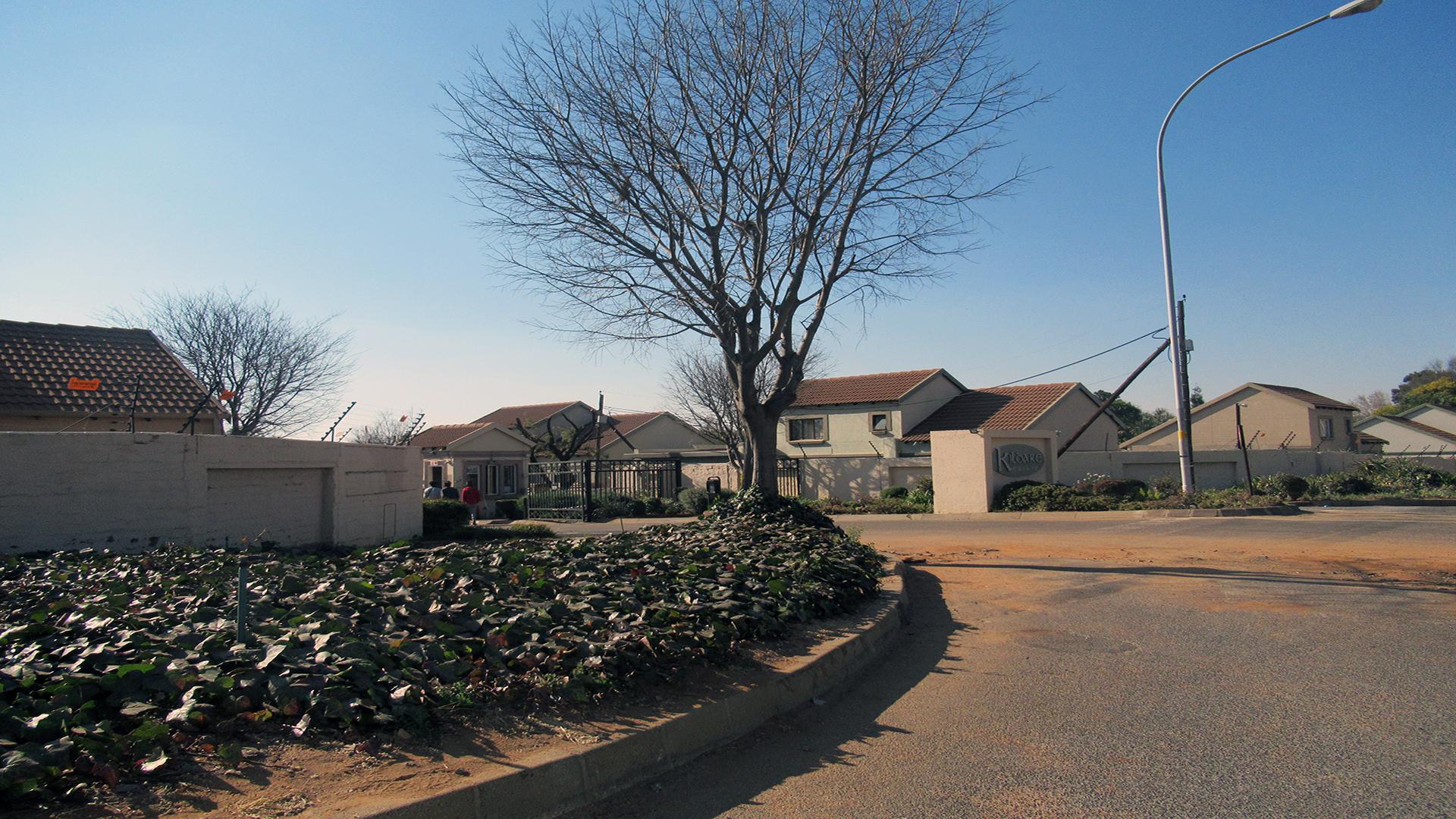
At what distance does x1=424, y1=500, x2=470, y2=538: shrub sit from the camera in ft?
57.6

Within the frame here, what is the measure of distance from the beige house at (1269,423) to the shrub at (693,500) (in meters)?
26.3

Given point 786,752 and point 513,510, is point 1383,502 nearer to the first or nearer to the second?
point 513,510

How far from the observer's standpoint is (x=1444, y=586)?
10086 millimetres

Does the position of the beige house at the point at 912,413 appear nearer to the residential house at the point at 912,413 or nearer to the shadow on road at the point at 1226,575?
the residential house at the point at 912,413

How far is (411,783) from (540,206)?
418 inches

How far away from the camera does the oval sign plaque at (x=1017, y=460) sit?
25328 millimetres

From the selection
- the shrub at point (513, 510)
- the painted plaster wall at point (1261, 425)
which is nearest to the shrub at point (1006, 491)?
the shrub at point (513, 510)

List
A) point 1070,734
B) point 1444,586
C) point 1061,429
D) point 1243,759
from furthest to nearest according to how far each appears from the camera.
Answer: point 1061,429, point 1444,586, point 1070,734, point 1243,759

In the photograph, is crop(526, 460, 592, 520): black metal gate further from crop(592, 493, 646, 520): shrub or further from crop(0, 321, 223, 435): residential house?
crop(0, 321, 223, 435): residential house

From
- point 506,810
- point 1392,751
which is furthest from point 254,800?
point 1392,751

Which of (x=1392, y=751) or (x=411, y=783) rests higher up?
(x=411, y=783)

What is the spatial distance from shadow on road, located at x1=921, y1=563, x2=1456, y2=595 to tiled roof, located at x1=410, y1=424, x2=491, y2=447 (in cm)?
3867

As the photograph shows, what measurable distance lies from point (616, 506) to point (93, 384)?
1227cm

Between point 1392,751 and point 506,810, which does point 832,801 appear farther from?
point 1392,751
